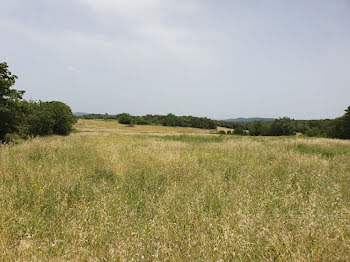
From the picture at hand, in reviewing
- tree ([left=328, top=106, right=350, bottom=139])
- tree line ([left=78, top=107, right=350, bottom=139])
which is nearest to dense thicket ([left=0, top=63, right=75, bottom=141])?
tree line ([left=78, top=107, right=350, bottom=139])

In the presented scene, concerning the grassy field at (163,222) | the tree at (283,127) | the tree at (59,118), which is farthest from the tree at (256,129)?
the grassy field at (163,222)

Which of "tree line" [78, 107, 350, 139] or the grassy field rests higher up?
"tree line" [78, 107, 350, 139]

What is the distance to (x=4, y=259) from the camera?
2.26 m

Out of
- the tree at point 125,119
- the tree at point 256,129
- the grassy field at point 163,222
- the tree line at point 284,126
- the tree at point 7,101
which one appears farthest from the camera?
the tree at point 125,119

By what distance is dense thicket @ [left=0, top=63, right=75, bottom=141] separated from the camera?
46.9 feet

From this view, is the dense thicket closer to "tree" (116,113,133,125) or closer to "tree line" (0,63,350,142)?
"tree line" (0,63,350,142)

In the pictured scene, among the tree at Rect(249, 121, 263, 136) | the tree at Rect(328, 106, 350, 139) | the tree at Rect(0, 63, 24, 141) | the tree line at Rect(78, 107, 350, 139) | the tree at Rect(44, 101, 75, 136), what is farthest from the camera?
the tree at Rect(249, 121, 263, 136)

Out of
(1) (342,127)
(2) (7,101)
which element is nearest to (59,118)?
(2) (7,101)

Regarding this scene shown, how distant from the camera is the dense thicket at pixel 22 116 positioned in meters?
14.3

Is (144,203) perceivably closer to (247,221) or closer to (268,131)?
(247,221)

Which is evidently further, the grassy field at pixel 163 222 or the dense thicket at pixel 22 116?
the dense thicket at pixel 22 116

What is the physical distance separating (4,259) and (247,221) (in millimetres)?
3623

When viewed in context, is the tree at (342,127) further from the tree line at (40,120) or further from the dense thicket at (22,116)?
the dense thicket at (22,116)

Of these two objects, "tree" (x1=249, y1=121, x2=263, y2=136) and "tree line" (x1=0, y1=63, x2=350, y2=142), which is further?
"tree" (x1=249, y1=121, x2=263, y2=136)
